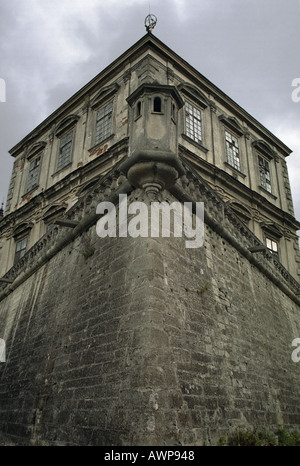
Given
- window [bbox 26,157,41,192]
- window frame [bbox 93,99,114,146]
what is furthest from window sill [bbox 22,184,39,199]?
window frame [bbox 93,99,114,146]

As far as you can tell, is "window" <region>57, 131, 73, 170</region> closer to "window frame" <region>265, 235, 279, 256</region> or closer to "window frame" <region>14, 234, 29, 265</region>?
"window frame" <region>14, 234, 29, 265</region>

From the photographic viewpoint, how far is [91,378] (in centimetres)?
582

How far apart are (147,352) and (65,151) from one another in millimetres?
13181

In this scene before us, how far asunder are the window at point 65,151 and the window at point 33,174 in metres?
1.70

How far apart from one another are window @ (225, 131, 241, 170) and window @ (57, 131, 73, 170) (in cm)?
686

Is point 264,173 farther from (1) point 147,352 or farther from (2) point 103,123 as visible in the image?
(1) point 147,352

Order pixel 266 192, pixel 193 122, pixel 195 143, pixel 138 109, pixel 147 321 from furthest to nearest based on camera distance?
1. pixel 266 192
2. pixel 193 122
3. pixel 195 143
4. pixel 138 109
5. pixel 147 321

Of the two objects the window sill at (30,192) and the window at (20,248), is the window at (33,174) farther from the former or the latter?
the window at (20,248)

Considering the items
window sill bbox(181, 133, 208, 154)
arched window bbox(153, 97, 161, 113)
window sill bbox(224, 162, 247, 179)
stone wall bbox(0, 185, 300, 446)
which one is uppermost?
window sill bbox(224, 162, 247, 179)

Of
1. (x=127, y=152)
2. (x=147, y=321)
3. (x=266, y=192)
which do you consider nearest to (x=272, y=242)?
(x=266, y=192)

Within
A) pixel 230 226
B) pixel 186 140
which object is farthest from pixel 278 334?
pixel 186 140

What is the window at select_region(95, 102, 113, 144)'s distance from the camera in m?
14.7

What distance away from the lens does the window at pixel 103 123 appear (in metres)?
14.7

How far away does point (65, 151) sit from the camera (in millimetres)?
16609
